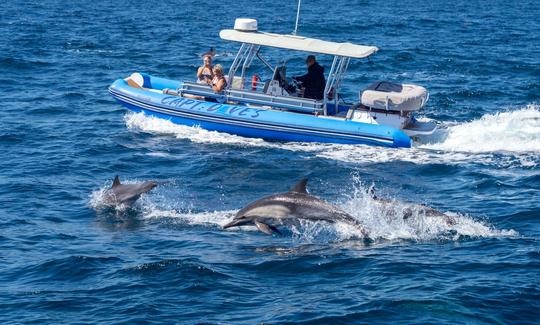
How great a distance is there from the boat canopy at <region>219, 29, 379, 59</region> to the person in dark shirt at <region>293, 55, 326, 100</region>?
20.7 inches

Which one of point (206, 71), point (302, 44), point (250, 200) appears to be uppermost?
point (302, 44)

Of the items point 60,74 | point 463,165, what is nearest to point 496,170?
point 463,165

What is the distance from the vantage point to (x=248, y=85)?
28.1m

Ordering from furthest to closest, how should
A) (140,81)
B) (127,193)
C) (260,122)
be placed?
1. (140,81)
2. (260,122)
3. (127,193)

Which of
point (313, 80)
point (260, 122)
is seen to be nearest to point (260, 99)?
point (260, 122)

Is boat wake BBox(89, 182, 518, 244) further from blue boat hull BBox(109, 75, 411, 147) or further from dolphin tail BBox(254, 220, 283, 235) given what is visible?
blue boat hull BBox(109, 75, 411, 147)

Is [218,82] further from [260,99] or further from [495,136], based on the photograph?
[495,136]

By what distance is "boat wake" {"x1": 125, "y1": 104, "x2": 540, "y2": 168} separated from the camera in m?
23.7

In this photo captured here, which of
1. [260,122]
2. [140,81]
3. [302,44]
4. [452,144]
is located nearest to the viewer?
[452,144]

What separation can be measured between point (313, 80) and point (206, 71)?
309cm

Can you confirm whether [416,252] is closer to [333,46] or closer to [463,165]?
[463,165]

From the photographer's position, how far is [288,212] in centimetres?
1697

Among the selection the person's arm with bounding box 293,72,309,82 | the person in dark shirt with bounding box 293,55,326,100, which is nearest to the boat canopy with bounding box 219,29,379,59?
the person in dark shirt with bounding box 293,55,326,100

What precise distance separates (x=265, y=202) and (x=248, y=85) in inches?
447
